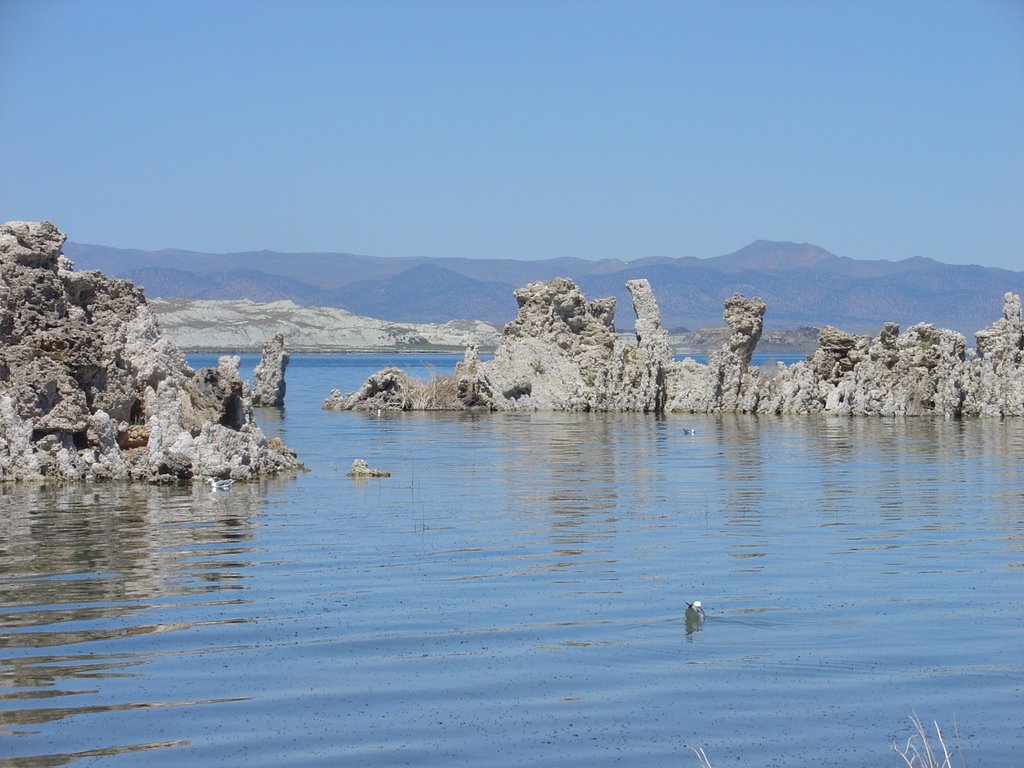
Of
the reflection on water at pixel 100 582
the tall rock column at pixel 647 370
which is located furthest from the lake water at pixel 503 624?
the tall rock column at pixel 647 370

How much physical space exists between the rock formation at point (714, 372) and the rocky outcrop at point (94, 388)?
3451cm

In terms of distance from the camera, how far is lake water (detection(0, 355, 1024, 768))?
11.1 m

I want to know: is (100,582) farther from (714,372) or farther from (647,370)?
(714,372)

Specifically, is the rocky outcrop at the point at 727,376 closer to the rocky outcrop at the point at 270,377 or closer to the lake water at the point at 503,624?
the rocky outcrop at the point at 270,377

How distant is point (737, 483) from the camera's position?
30062mm

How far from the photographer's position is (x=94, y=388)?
88.4 feet

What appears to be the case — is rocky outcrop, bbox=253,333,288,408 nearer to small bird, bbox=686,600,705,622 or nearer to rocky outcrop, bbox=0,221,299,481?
rocky outcrop, bbox=0,221,299,481

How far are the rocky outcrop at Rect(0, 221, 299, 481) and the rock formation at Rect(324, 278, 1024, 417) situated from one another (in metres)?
34.5

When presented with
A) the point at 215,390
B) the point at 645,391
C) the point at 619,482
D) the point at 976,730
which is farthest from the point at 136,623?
the point at 645,391

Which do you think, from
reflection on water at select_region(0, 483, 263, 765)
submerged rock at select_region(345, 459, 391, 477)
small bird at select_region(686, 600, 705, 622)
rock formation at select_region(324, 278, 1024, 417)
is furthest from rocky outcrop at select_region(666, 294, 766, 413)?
small bird at select_region(686, 600, 705, 622)

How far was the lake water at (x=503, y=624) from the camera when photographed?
11.1 metres

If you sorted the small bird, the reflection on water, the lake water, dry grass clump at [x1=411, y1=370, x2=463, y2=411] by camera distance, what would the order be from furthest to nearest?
dry grass clump at [x1=411, y1=370, x2=463, y2=411], the small bird, the reflection on water, the lake water

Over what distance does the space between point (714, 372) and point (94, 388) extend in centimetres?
3819

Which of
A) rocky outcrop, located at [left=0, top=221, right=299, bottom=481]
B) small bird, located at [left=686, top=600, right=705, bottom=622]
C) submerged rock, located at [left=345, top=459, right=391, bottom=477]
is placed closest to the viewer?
small bird, located at [left=686, top=600, right=705, bottom=622]
